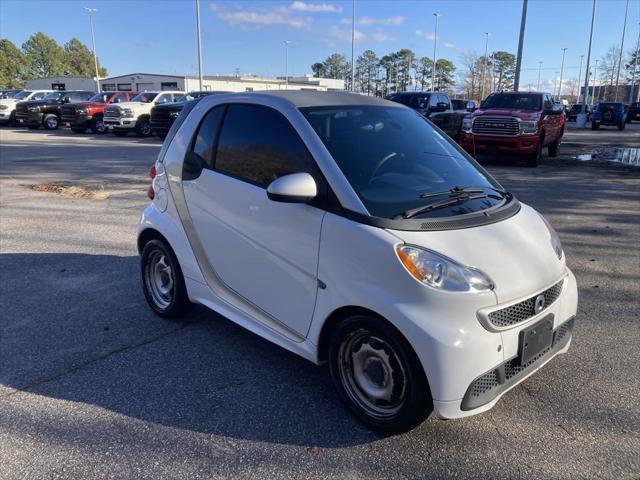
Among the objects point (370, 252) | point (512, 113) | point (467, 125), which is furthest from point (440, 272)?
point (467, 125)

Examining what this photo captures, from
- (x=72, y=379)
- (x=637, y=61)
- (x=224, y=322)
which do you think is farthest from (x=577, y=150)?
(x=637, y=61)

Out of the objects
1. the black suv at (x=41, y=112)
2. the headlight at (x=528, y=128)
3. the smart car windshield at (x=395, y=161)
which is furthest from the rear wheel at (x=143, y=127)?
the smart car windshield at (x=395, y=161)

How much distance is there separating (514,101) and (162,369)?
46.2 ft

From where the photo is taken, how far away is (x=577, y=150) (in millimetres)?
19297

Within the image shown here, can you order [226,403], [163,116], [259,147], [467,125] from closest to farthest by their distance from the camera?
[226,403] < [259,147] < [467,125] < [163,116]

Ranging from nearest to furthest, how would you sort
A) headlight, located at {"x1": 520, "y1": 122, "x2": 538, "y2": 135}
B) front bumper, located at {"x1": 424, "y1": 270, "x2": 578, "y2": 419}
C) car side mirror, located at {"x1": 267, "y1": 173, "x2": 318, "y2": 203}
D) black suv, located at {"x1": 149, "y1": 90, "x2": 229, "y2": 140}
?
1. front bumper, located at {"x1": 424, "y1": 270, "x2": 578, "y2": 419}
2. car side mirror, located at {"x1": 267, "y1": 173, "x2": 318, "y2": 203}
3. headlight, located at {"x1": 520, "y1": 122, "x2": 538, "y2": 135}
4. black suv, located at {"x1": 149, "y1": 90, "x2": 229, "y2": 140}

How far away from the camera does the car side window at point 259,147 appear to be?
319 centimetres

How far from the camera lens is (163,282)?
173 inches

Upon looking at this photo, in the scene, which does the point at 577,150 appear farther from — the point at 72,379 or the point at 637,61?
the point at 637,61

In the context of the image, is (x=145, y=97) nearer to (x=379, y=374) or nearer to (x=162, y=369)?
(x=162, y=369)

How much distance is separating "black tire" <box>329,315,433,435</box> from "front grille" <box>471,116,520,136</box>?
12.3 meters

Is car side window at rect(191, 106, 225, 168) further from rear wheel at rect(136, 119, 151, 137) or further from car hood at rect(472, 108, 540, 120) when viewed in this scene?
rear wheel at rect(136, 119, 151, 137)

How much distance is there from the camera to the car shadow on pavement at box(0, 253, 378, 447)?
3.01 m

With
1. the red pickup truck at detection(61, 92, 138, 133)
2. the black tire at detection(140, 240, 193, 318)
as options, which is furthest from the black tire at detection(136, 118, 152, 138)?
the black tire at detection(140, 240, 193, 318)
